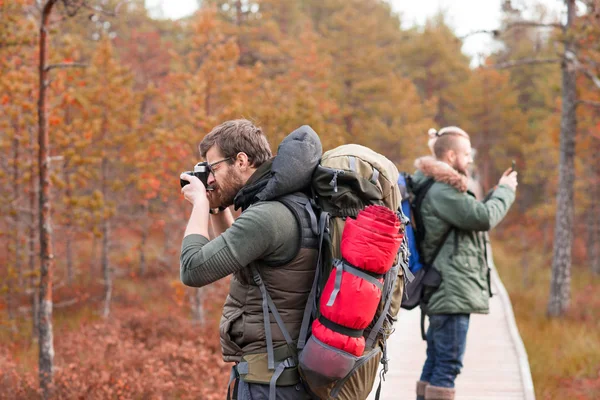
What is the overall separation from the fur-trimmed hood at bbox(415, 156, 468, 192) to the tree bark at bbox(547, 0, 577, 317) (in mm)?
11258

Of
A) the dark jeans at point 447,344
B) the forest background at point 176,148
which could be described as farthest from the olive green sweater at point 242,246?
the dark jeans at point 447,344

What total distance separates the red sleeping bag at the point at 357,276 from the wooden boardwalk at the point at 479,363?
143 inches

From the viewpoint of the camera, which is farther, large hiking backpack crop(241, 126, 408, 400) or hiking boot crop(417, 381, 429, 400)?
hiking boot crop(417, 381, 429, 400)

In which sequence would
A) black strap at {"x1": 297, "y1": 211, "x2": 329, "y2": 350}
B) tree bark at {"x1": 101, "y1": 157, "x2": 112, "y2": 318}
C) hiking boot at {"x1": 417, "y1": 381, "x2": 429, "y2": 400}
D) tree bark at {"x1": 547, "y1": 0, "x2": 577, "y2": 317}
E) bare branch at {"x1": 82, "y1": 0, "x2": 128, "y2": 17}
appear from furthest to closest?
1. tree bark at {"x1": 101, "y1": 157, "x2": 112, "y2": 318}
2. tree bark at {"x1": 547, "y1": 0, "x2": 577, "y2": 317}
3. bare branch at {"x1": 82, "y1": 0, "x2": 128, "y2": 17}
4. hiking boot at {"x1": 417, "y1": 381, "x2": 429, "y2": 400}
5. black strap at {"x1": 297, "y1": 211, "x2": 329, "y2": 350}

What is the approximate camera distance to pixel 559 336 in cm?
1238

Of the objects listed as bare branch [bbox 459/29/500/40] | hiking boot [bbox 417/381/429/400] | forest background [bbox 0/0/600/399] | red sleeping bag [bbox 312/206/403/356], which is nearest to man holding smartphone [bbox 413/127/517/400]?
hiking boot [bbox 417/381/429/400]

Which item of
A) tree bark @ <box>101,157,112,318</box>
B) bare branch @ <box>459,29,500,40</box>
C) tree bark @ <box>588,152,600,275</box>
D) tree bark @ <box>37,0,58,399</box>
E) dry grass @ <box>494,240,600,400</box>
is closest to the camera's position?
tree bark @ <box>37,0,58,399</box>

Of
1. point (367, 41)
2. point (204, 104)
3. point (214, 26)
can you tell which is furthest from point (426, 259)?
point (367, 41)

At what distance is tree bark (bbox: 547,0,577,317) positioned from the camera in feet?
47.1

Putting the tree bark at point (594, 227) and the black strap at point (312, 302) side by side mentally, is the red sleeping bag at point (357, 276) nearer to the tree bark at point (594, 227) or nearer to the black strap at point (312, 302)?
the black strap at point (312, 302)

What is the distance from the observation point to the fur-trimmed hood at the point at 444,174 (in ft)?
13.9

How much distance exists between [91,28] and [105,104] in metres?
12.5

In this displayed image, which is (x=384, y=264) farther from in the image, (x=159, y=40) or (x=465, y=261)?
(x=159, y=40)

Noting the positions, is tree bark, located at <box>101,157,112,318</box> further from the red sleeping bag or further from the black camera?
the red sleeping bag
